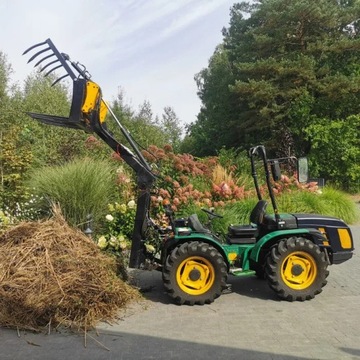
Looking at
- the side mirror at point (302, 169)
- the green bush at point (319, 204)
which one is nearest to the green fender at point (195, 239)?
the side mirror at point (302, 169)

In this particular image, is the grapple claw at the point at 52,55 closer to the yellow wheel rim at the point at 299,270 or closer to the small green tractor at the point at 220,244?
the small green tractor at the point at 220,244

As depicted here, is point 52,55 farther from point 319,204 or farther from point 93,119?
point 319,204

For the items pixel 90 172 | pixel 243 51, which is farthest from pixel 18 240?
pixel 243 51

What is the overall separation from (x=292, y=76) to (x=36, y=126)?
48.6 feet

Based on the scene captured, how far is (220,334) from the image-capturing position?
173 inches

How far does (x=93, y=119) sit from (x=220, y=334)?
276cm

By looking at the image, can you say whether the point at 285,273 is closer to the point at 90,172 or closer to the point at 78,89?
the point at 78,89

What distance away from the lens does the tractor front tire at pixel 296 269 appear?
17.3 feet

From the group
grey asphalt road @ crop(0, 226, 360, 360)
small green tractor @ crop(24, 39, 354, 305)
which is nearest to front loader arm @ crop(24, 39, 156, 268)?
small green tractor @ crop(24, 39, 354, 305)

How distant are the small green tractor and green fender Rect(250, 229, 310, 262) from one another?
1 centimetres

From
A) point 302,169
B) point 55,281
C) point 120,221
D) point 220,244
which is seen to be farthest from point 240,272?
point 120,221

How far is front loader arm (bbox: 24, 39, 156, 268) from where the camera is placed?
508 centimetres

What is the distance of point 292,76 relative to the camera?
23.0m

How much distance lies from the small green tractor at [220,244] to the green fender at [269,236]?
1cm
